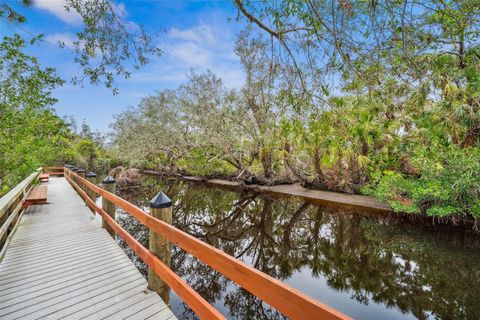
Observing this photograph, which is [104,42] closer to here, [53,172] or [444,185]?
[444,185]

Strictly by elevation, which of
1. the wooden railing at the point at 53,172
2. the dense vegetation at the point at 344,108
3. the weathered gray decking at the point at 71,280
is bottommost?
the weathered gray decking at the point at 71,280

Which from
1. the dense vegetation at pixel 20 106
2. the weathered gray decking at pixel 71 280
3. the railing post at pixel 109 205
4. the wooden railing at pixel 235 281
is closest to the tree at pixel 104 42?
the wooden railing at pixel 235 281

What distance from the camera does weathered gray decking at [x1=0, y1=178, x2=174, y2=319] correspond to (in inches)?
93.7

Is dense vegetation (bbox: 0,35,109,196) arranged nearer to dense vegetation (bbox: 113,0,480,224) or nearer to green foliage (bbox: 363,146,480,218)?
dense vegetation (bbox: 113,0,480,224)

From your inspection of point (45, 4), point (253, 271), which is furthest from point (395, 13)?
point (45, 4)

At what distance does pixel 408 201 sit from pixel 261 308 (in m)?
7.56

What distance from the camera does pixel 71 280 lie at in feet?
9.75

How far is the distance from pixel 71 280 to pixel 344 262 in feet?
17.3

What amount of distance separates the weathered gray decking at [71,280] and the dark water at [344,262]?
1420mm

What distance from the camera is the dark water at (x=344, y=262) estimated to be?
4086 millimetres

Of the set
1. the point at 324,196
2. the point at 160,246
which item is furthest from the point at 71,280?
the point at 324,196

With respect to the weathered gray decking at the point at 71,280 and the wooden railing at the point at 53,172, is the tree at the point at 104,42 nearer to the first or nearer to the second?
the weathered gray decking at the point at 71,280

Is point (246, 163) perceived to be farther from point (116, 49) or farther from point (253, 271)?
point (253, 271)

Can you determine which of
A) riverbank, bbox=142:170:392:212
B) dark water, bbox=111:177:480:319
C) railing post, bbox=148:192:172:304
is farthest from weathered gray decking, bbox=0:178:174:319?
riverbank, bbox=142:170:392:212
